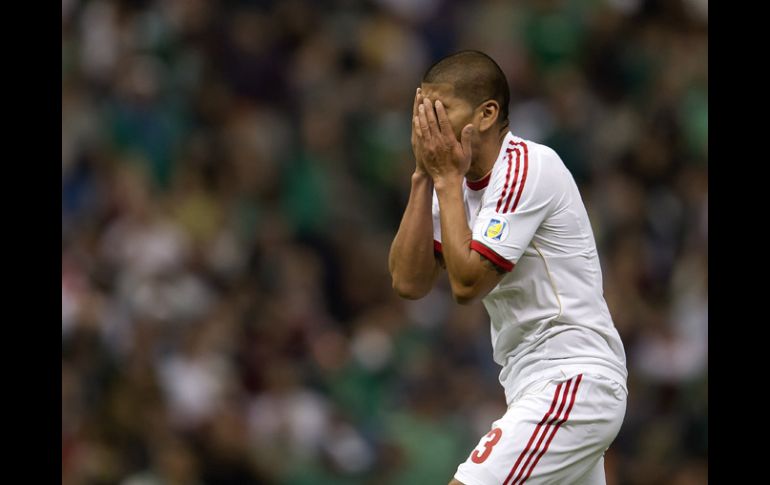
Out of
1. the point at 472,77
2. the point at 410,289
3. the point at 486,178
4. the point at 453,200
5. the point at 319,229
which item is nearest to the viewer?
the point at 453,200

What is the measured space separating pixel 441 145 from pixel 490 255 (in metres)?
0.48

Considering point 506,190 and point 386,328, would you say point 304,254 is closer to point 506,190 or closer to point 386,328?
point 386,328

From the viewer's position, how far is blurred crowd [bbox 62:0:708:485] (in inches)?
349

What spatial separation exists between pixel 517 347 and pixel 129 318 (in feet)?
16.6

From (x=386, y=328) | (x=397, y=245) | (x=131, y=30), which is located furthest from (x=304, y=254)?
(x=397, y=245)

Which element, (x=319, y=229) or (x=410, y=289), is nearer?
(x=410, y=289)

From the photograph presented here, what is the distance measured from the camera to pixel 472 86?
15.9 ft

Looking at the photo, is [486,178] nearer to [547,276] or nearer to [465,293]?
[547,276]

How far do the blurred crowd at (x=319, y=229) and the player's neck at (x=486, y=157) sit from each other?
155 inches

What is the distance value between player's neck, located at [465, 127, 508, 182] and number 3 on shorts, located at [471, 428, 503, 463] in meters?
1.01

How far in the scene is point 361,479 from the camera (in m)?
8.72

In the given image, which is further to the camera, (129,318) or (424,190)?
(129,318)

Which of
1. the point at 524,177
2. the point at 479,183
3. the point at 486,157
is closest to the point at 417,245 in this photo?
the point at 479,183

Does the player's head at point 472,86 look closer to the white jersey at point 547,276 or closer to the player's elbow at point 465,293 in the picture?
the white jersey at point 547,276
